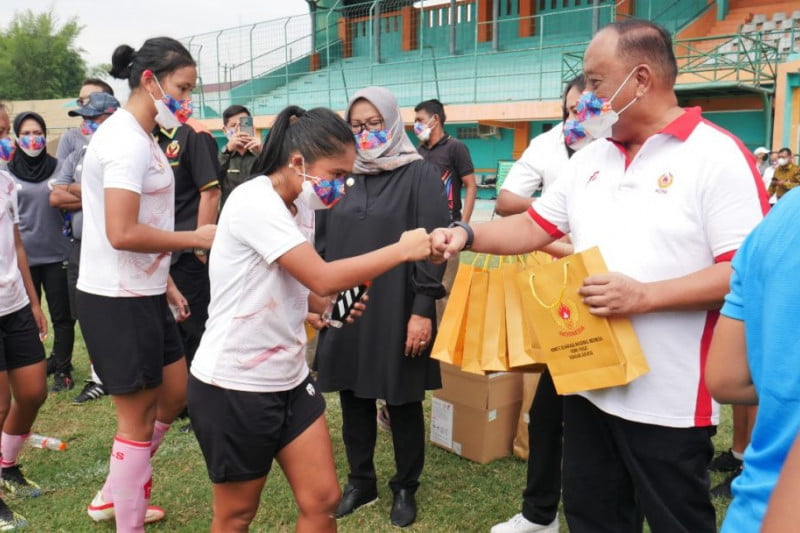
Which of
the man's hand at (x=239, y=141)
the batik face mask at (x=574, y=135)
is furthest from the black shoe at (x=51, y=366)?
the batik face mask at (x=574, y=135)

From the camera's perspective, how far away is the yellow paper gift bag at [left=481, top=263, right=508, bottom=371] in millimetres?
2842

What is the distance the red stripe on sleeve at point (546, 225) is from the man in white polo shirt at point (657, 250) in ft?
0.81

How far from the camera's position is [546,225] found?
2582 millimetres

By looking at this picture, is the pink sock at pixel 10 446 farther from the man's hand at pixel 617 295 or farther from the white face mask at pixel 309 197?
the man's hand at pixel 617 295

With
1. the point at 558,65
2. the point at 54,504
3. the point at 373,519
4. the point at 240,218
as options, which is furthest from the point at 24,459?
the point at 558,65

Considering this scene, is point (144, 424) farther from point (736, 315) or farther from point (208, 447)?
point (736, 315)

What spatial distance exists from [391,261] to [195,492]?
7.38 ft

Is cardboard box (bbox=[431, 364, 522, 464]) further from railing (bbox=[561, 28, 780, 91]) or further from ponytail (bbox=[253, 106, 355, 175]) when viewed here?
railing (bbox=[561, 28, 780, 91])

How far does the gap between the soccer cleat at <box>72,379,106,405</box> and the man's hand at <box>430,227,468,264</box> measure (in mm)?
3988

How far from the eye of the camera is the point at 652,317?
2.07 metres

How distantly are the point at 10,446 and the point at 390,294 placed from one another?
2.32 m

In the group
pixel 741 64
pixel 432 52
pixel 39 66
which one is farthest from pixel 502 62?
pixel 39 66

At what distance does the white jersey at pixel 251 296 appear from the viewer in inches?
85.8

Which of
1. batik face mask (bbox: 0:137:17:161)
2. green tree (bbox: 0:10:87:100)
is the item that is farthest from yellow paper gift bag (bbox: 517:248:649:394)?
green tree (bbox: 0:10:87:100)
